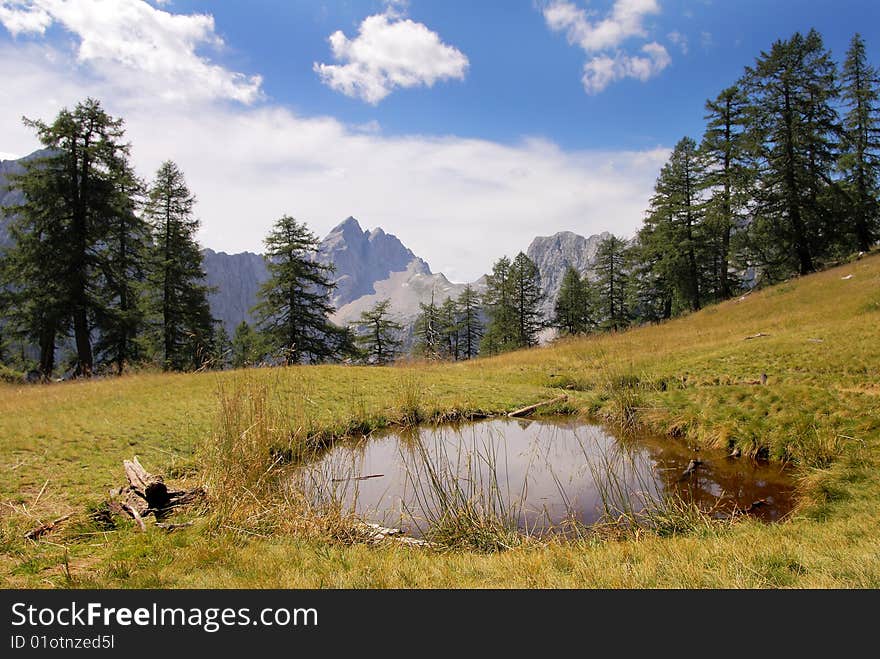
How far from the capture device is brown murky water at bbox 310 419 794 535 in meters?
5.62

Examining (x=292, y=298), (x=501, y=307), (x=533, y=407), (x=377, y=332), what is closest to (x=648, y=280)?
(x=501, y=307)

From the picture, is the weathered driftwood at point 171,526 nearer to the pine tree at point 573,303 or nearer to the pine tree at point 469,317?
the pine tree at point 469,317

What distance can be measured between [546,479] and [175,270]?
25685 mm

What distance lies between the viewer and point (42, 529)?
4.90 meters

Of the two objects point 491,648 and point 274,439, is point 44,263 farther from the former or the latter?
point 491,648

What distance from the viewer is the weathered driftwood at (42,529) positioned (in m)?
4.74

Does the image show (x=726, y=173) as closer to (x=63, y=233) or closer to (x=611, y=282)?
(x=611, y=282)

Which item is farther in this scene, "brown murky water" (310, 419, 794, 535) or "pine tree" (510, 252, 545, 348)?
"pine tree" (510, 252, 545, 348)

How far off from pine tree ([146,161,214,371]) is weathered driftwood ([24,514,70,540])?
2179 cm

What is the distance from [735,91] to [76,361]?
147 feet

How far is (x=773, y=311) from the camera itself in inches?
882

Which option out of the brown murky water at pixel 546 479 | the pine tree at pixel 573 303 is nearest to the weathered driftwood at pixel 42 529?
the brown murky water at pixel 546 479

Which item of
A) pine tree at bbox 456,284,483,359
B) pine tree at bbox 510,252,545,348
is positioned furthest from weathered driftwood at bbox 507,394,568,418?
pine tree at bbox 456,284,483,359

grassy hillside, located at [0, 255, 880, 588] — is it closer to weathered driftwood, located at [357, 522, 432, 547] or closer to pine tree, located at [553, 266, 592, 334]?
weathered driftwood, located at [357, 522, 432, 547]
